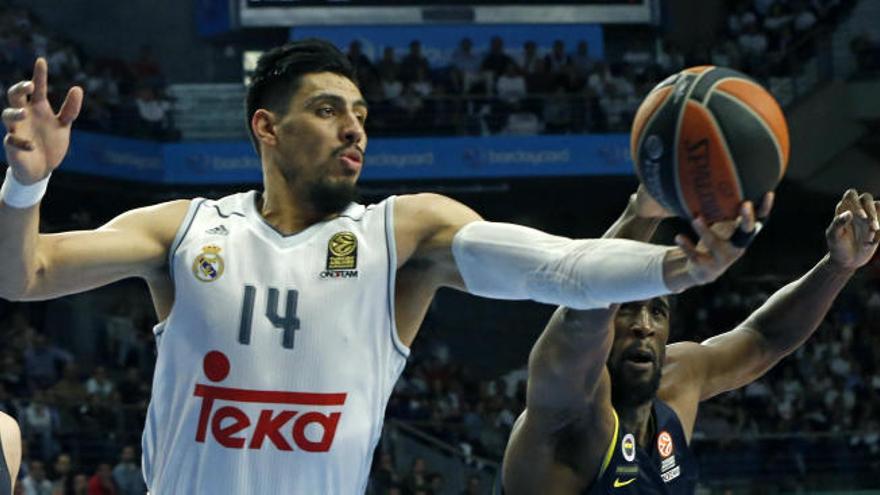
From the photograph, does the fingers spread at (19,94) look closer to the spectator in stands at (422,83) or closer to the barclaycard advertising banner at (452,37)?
the spectator in stands at (422,83)

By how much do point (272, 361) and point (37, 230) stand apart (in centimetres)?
73

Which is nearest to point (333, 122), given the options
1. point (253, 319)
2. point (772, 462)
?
point (253, 319)

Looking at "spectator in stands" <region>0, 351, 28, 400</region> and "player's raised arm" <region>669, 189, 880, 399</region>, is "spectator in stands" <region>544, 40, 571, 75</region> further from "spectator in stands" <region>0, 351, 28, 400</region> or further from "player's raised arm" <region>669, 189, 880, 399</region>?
"player's raised arm" <region>669, 189, 880, 399</region>

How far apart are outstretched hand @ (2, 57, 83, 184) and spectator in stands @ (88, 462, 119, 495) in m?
9.42

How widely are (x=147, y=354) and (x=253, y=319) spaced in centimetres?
1357

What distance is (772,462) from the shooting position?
15.0 metres

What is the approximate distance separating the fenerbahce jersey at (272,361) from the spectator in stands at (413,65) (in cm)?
1648

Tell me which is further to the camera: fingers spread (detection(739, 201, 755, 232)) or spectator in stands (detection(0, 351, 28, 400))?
spectator in stands (detection(0, 351, 28, 400))

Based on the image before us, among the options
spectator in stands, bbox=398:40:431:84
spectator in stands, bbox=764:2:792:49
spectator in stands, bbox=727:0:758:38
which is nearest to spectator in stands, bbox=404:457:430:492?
spectator in stands, bbox=398:40:431:84

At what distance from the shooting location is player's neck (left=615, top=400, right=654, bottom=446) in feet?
18.6

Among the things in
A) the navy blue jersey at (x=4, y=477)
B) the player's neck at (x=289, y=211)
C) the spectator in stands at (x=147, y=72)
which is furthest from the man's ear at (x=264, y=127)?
the spectator in stands at (x=147, y=72)

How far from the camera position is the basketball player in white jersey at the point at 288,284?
387cm

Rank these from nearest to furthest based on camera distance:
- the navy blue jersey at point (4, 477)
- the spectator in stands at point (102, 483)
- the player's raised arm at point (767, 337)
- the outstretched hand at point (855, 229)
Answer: the outstretched hand at point (855, 229)
the navy blue jersey at point (4, 477)
the player's raised arm at point (767, 337)
the spectator in stands at point (102, 483)

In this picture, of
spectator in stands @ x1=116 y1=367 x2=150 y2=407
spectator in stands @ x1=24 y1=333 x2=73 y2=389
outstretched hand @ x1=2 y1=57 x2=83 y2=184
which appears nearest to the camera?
outstretched hand @ x1=2 y1=57 x2=83 y2=184
